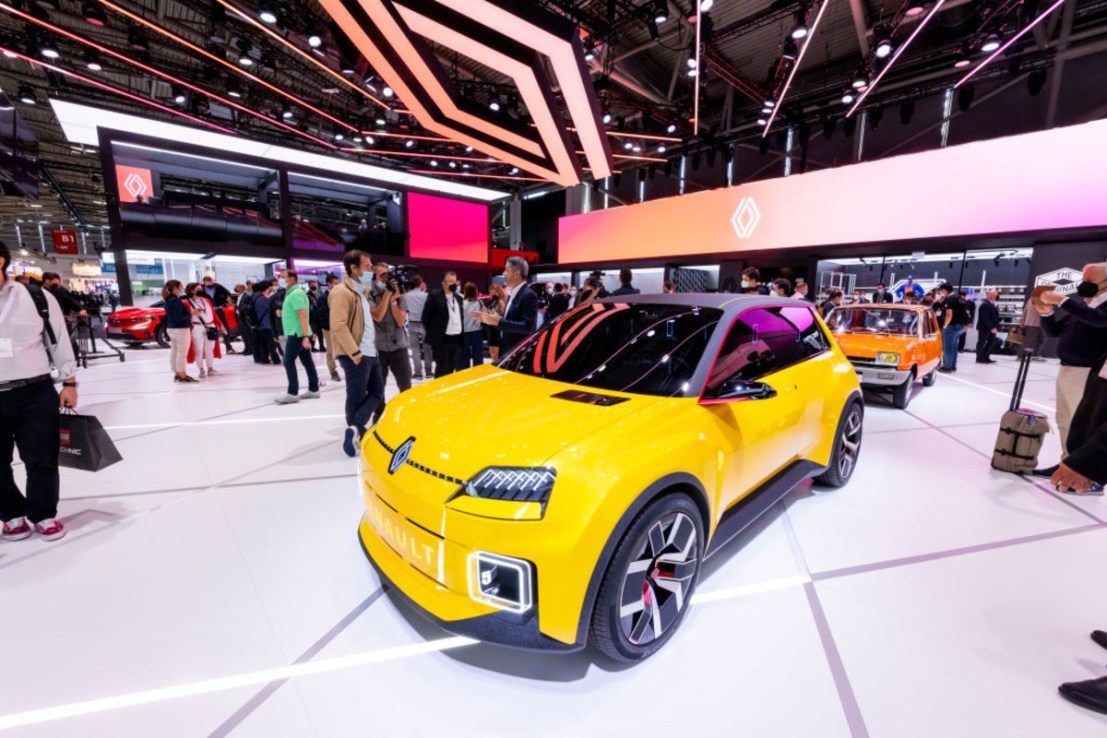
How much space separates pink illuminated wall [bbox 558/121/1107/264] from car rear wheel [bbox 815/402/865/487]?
31.8ft

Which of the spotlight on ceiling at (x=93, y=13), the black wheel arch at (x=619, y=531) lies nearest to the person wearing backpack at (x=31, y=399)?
the black wheel arch at (x=619, y=531)

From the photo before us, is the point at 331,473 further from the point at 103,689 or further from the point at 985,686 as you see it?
the point at 985,686

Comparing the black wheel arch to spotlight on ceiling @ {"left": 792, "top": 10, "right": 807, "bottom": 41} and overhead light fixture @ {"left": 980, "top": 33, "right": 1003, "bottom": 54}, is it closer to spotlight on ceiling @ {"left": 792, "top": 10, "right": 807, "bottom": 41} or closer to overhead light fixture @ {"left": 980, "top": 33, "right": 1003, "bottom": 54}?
spotlight on ceiling @ {"left": 792, "top": 10, "right": 807, "bottom": 41}

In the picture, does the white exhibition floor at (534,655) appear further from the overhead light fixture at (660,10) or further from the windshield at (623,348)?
the overhead light fixture at (660,10)

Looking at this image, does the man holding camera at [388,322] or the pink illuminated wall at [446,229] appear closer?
the man holding camera at [388,322]

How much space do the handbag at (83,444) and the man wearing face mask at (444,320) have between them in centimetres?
358

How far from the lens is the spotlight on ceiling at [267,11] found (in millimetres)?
7109

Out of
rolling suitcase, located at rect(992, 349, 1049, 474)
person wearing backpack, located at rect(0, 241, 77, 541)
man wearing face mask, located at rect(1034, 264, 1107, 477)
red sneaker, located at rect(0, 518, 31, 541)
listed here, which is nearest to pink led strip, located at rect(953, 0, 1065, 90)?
man wearing face mask, located at rect(1034, 264, 1107, 477)

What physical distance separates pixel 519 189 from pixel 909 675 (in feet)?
73.4

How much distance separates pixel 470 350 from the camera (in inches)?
274

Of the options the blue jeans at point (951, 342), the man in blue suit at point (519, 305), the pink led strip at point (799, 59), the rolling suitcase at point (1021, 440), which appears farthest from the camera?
the blue jeans at point (951, 342)

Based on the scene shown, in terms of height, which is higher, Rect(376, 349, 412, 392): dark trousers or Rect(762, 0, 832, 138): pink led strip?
Rect(762, 0, 832, 138): pink led strip

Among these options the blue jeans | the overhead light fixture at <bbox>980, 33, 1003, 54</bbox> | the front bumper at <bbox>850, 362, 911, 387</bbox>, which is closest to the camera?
the front bumper at <bbox>850, 362, 911, 387</bbox>

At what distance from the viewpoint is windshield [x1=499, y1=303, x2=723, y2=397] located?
7.00ft
